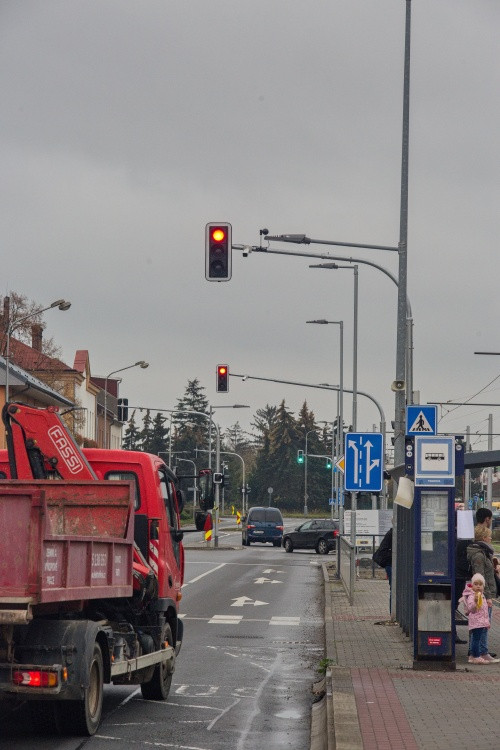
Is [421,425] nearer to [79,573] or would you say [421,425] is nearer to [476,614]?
[476,614]

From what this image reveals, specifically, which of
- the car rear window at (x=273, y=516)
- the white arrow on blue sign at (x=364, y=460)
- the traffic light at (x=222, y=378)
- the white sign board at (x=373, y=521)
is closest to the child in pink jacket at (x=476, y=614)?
the white arrow on blue sign at (x=364, y=460)

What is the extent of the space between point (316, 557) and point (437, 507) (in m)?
34.8

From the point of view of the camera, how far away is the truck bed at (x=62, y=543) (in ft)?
29.6

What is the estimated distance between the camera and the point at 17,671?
9375 millimetres

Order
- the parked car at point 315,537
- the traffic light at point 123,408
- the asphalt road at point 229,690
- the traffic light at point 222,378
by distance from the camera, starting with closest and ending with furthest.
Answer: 1. the asphalt road at point 229,690
2. the traffic light at point 222,378
3. the traffic light at point 123,408
4. the parked car at point 315,537

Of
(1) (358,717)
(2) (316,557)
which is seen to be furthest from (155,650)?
(2) (316,557)

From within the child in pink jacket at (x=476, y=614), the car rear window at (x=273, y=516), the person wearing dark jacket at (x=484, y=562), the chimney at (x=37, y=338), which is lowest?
the child in pink jacket at (x=476, y=614)

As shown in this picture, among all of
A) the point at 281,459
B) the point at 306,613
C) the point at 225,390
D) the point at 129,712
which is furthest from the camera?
the point at 281,459

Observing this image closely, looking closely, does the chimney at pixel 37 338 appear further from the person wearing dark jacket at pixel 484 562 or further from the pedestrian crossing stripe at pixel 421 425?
the person wearing dark jacket at pixel 484 562

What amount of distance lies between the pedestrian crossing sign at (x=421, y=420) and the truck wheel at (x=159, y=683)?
242 inches

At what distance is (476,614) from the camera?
1469 centimetres

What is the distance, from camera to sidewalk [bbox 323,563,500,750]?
9.38 metres

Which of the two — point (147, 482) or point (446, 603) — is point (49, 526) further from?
point (446, 603)

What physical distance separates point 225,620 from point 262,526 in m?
39.1
